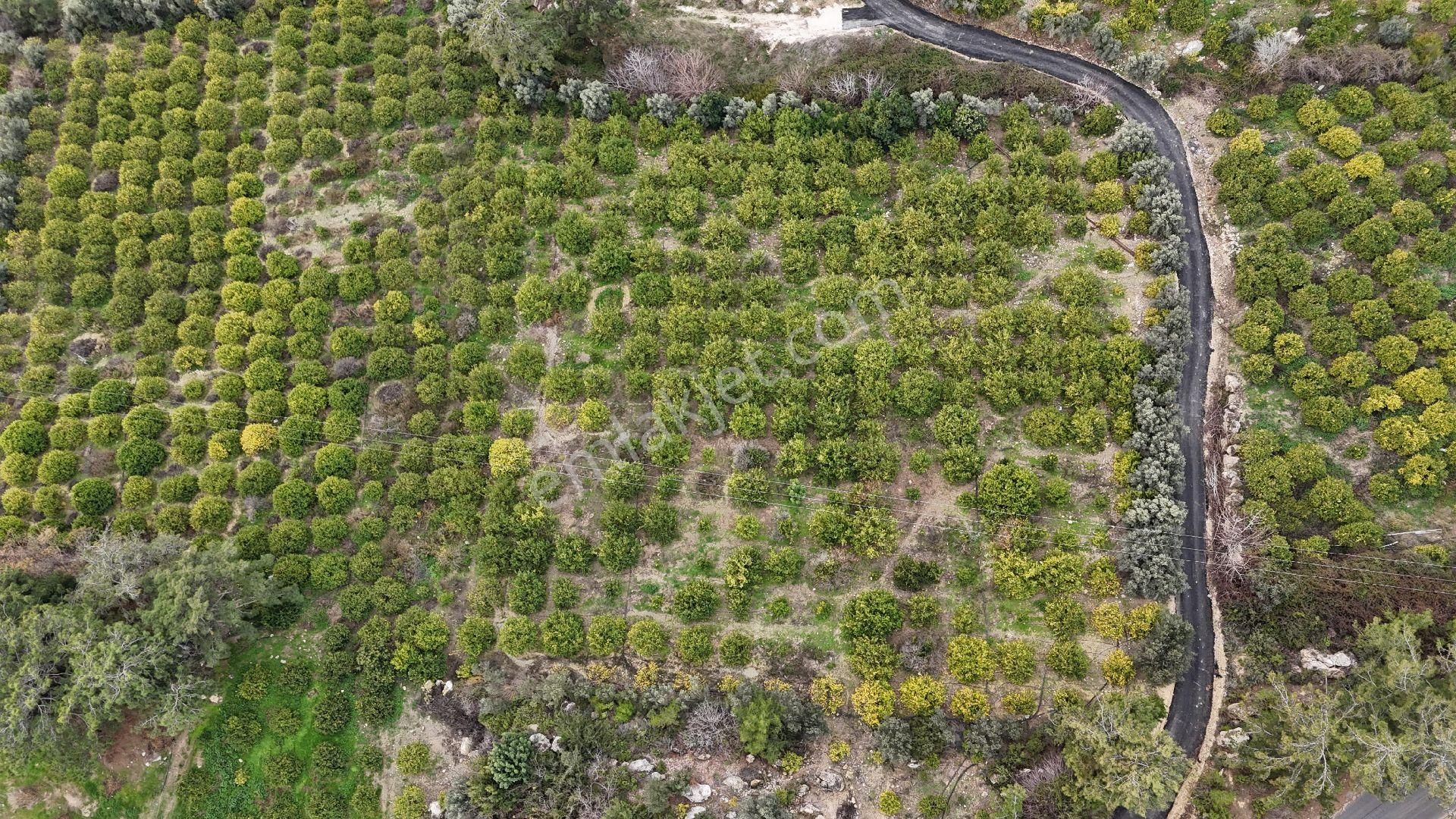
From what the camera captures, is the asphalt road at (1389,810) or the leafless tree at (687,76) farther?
the leafless tree at (687,76)

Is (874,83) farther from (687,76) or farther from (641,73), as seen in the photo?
(641,73)

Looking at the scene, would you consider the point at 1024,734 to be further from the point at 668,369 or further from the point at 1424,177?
the point at 1424,177

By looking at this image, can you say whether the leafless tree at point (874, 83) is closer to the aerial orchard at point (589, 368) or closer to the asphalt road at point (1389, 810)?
the aerial orchard at point (589, 368)

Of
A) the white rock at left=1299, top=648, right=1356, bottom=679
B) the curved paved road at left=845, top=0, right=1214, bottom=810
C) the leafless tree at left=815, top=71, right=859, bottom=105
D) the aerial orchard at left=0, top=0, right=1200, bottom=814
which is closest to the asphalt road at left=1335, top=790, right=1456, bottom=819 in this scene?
the white rock at left=1299, top=648, right=1356, bottom=679

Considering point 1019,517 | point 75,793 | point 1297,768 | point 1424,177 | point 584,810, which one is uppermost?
point 1424,177

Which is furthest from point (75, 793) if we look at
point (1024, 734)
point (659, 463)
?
point (1024, 734)

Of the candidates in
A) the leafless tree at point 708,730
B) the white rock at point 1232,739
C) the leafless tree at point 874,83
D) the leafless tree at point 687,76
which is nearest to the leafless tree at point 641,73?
the leafless tree at point 687,76

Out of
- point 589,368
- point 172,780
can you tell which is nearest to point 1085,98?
point 589,368
